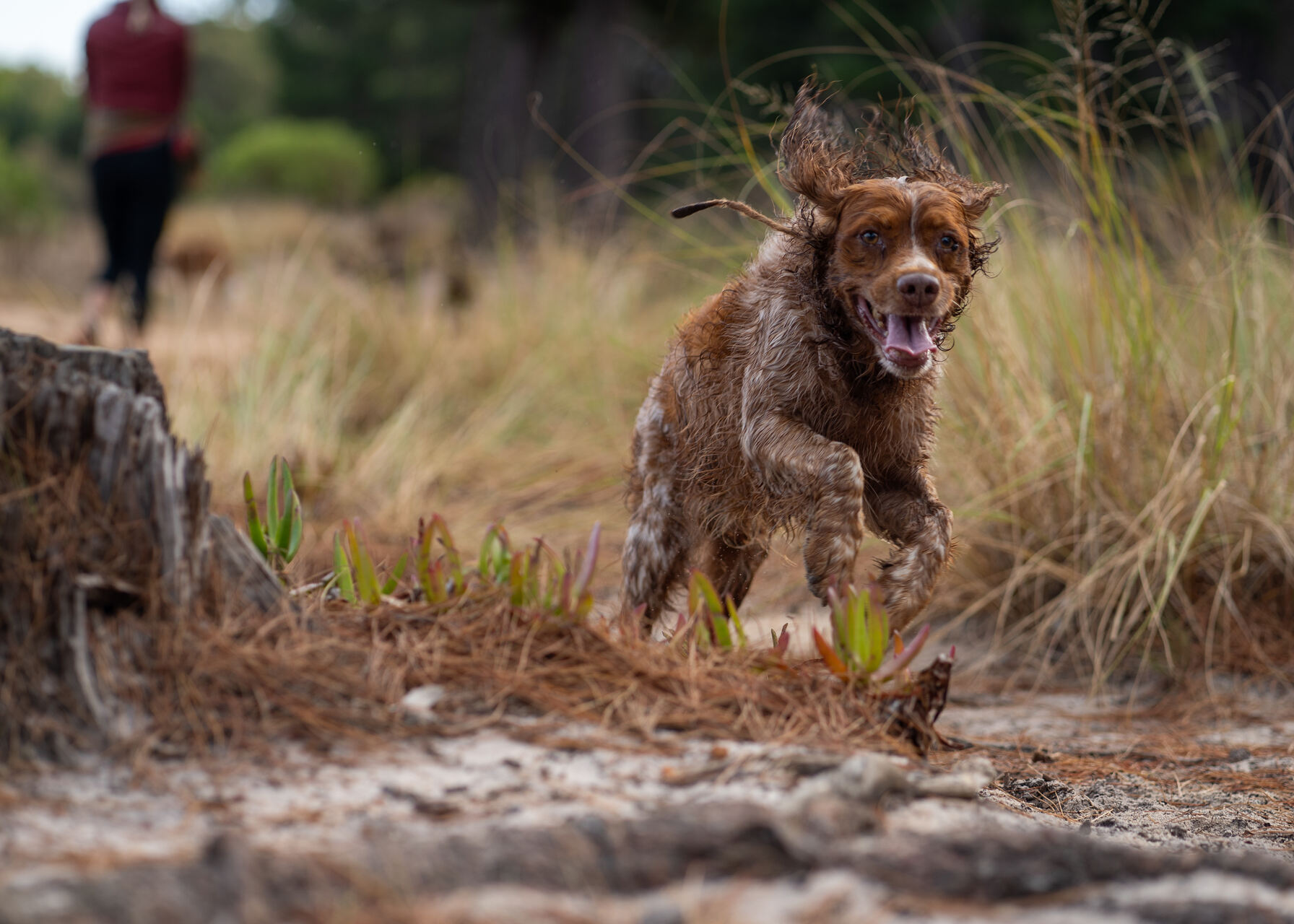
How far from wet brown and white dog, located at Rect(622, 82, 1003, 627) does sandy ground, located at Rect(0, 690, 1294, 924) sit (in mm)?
583

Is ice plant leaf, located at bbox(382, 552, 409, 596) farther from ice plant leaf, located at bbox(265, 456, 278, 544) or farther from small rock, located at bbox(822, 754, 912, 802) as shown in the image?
small rock, located at bbox(822, 754, 912, 802)

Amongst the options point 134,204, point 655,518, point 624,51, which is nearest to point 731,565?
point 655,518

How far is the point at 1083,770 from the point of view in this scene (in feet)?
11.0

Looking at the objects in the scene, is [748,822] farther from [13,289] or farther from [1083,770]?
[13,289]

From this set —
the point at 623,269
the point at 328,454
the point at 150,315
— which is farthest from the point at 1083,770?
the point at 150,315

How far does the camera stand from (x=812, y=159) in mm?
3113

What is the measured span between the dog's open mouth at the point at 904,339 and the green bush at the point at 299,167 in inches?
1004

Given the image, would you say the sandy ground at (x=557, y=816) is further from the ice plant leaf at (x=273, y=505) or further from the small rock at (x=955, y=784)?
the ice plant leaf at (x=273, y=505)

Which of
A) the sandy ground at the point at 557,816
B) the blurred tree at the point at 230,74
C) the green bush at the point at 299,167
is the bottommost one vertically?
the sandy ground at the point at 557,816

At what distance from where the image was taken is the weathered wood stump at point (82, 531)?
2.16 metres

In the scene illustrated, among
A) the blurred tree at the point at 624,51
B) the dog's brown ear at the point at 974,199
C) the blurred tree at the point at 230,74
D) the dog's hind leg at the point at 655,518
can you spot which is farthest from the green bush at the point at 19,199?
the blurred tree at the point at 230,74

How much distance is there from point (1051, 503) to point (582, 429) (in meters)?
3.27

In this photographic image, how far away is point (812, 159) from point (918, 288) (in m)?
0.50

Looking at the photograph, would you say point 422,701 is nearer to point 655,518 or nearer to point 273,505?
point 273,505
